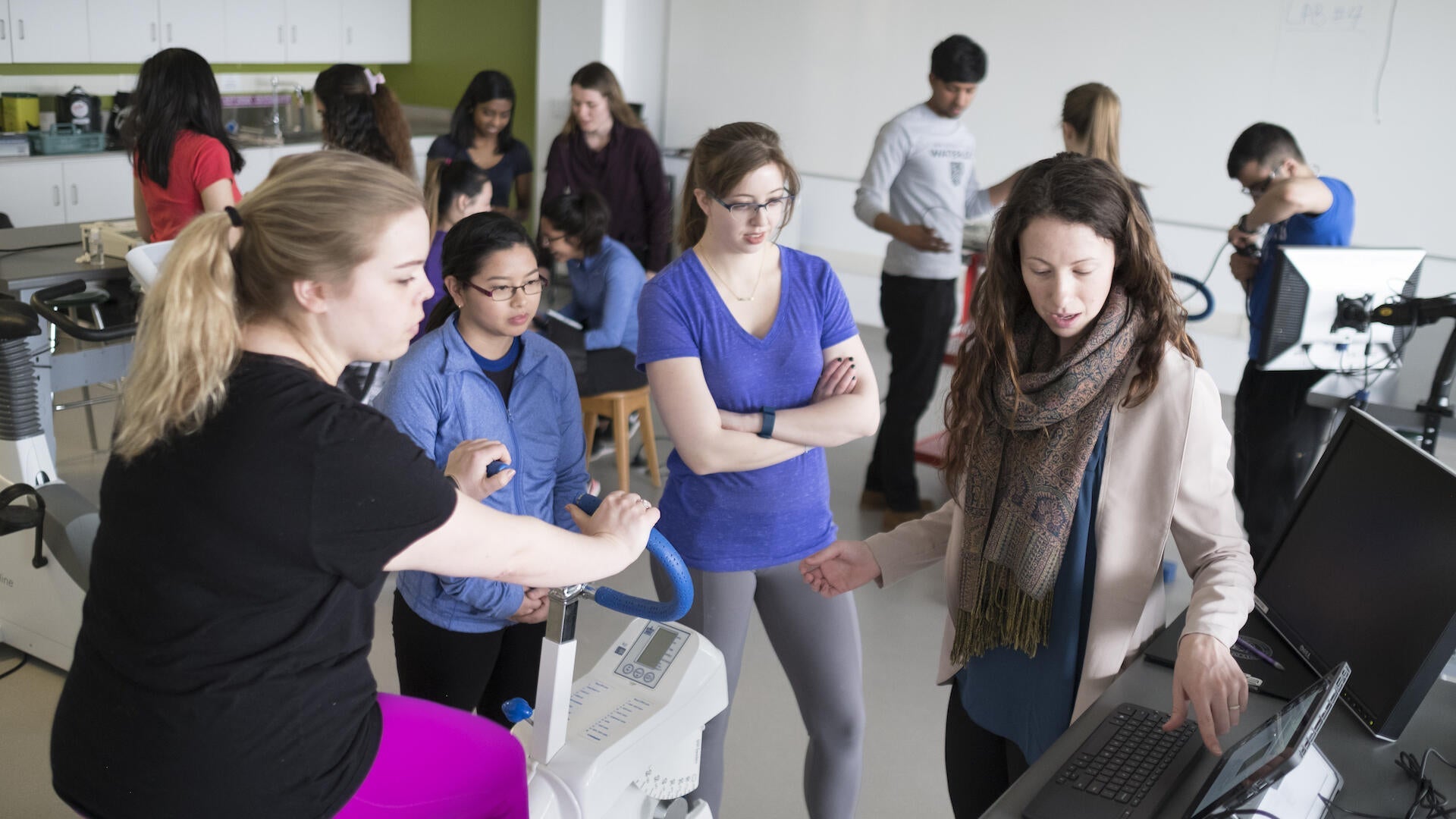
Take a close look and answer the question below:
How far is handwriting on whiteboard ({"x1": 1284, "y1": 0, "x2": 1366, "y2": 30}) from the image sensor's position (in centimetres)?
521

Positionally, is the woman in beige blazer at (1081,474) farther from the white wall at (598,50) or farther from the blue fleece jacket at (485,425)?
the white wall at (598,50)

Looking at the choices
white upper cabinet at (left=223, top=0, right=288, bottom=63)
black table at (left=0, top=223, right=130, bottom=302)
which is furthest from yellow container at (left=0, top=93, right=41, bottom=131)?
black table at (left=0, top=223, right=130, bottom=302)

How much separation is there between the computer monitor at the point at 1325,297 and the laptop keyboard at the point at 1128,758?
1.78 metres

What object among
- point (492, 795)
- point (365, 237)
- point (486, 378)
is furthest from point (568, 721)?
point (365, 237)

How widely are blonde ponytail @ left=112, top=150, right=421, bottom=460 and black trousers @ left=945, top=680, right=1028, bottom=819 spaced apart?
1050 mm

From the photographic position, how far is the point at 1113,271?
1.49 meters

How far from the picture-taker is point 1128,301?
4.83ft

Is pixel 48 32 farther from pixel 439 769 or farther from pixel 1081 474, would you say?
pixel 1081 474

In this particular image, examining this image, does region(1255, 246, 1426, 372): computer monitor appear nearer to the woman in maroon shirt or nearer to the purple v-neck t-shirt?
the purple v-neck t-shirt

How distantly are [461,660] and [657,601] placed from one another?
2.01 feet

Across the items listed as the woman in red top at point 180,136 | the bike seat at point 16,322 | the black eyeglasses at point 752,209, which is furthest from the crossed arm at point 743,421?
the woman in red top at point 180,136

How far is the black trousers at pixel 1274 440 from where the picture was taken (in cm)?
318

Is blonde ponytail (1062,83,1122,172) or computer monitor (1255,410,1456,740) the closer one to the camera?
computer monitor (1255,410,1456,740)

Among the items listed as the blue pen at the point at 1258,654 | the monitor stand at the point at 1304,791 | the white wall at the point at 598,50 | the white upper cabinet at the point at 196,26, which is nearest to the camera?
the monitor stand at the point at 1304,791
